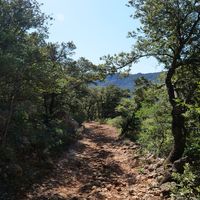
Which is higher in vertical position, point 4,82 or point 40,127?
point 4,82

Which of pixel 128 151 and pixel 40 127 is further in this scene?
pixel 128 151

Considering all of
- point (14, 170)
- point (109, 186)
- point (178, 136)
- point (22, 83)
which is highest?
point (22, 83)

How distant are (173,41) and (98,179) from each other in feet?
20.1

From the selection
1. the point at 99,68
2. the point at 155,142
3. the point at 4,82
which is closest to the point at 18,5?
the point at 4,82

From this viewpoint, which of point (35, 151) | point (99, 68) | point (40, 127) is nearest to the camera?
point (99, 68)

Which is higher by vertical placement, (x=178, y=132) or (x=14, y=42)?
(x=14, y=42)

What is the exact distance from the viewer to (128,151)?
2012 centimetres

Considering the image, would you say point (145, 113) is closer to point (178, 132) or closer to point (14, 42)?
point (178, 132)

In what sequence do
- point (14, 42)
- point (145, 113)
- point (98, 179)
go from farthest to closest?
point (145, 113) < point (98, 179) < point (14, 42)

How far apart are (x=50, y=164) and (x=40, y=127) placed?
3.36m

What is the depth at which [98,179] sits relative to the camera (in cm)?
1359

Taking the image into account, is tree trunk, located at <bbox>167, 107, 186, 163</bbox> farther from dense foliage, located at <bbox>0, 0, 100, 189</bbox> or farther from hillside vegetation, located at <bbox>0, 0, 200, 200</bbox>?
dense foliage, located at <bbox>0, 0, 100, 189</bbox>

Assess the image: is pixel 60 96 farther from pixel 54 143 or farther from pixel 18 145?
pixel 18 145

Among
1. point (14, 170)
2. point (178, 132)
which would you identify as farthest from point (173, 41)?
point (14, 170)
